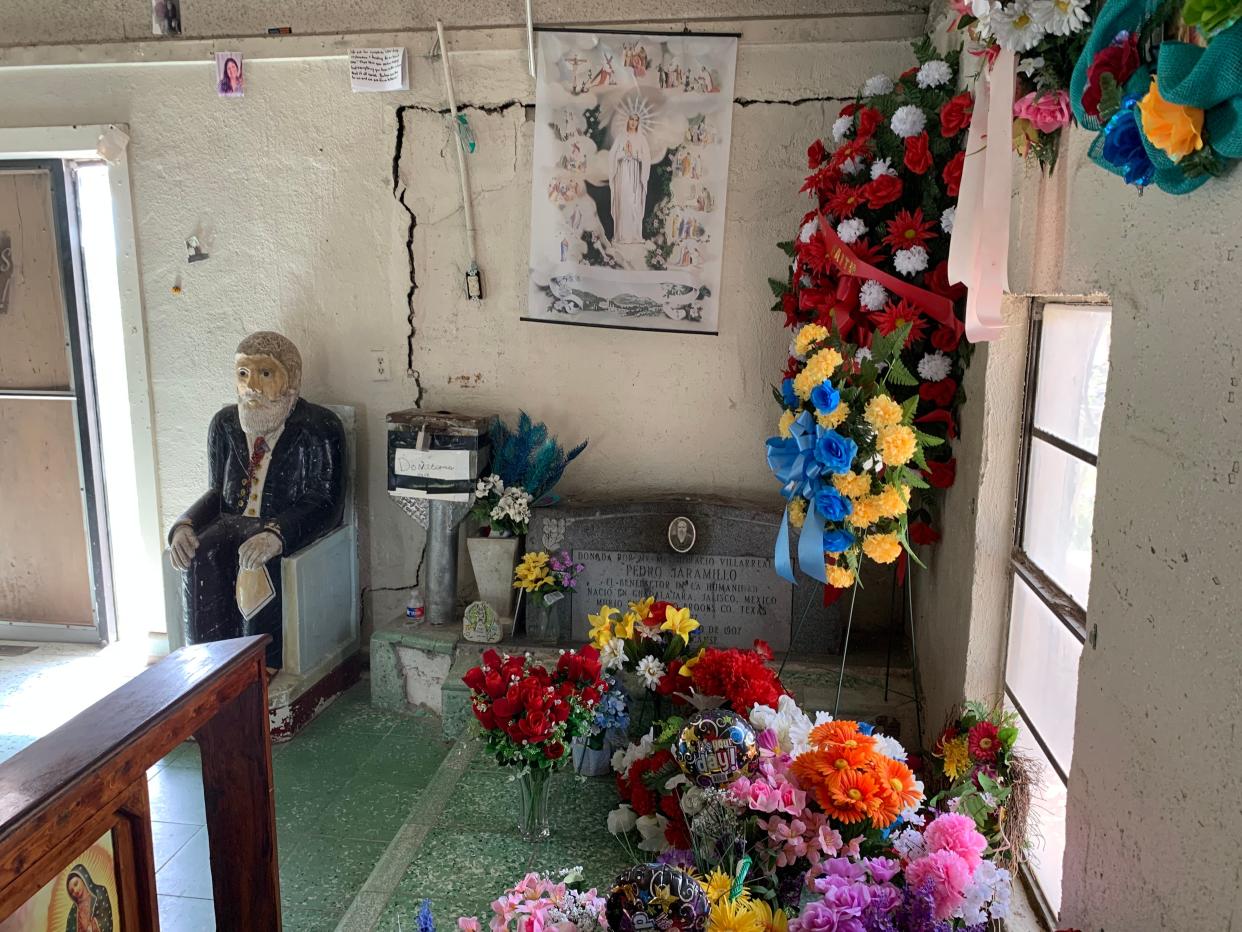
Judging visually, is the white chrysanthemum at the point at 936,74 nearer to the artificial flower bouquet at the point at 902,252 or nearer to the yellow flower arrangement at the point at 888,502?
the artificial flower bouquet at the point at 902,252

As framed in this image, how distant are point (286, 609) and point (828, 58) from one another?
3.23 metres

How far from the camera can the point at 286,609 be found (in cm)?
387

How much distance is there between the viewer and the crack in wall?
3863mm

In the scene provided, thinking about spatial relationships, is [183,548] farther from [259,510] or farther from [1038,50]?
[1038,50]

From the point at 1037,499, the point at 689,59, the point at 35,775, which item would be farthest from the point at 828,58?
the point at 35,775

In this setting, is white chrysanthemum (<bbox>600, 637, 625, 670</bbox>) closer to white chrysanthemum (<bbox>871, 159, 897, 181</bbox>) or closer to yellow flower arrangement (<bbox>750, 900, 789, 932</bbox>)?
yellow flower arrangement (<bbox>750, 900, 789, 932</bbox>)

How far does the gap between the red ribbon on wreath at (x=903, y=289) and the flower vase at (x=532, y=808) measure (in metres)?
1.61

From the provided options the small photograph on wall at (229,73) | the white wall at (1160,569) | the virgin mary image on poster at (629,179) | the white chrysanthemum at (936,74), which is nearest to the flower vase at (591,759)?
the white wall at (1160,569)

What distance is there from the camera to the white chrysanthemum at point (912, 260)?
2.87 meters

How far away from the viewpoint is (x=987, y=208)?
186 centimetres

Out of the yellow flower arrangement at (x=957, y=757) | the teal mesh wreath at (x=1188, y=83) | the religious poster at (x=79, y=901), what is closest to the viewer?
the teal mesh wreath at (x=1188, y=83)

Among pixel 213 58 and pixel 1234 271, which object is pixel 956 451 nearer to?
pixel 1234 271

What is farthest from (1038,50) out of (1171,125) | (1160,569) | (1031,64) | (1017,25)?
(1160,569)

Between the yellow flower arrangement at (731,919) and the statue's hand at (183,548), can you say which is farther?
the statue's hand at (183,548)
